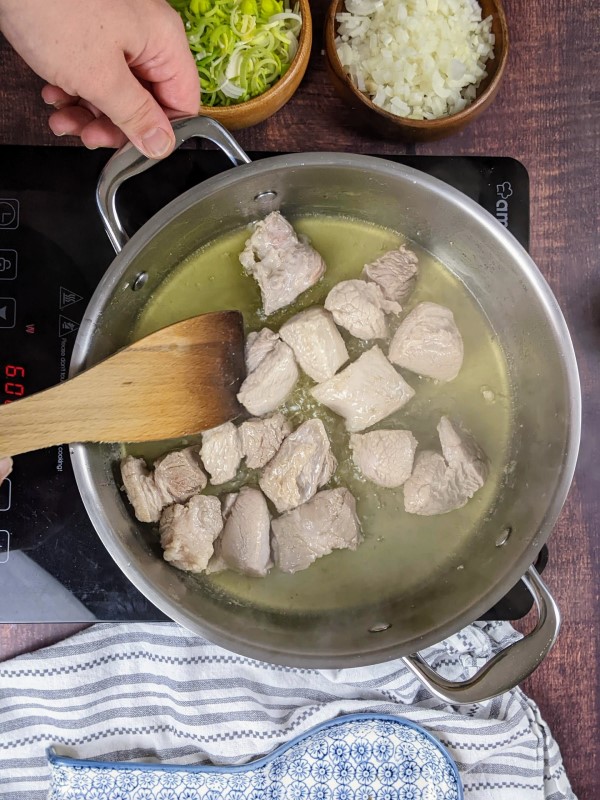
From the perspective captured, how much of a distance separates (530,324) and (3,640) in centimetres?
164

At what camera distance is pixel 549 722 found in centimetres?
197

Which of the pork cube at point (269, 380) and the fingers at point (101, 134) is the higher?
the fingers at point (101, 134)

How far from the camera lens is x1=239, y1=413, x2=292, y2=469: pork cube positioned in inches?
71.3

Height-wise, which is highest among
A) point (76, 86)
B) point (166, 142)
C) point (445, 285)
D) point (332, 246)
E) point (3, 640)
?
point (76, 86)

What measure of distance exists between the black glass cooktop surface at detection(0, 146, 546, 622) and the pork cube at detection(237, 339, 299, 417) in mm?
463

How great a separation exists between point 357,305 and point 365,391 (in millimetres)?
225

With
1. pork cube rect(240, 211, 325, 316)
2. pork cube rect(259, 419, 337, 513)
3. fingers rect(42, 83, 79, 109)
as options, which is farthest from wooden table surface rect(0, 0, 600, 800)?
pork cube rect(259, 419, 337, 513)

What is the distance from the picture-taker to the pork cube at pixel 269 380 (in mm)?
1789

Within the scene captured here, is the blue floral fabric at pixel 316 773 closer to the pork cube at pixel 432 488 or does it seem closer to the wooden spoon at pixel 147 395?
the pork cube at pixel 432 488

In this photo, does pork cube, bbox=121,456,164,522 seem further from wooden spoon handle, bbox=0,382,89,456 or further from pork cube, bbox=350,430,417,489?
pork cube, bbox=350,430,417,489

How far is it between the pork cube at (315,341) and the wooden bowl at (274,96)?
50 cm

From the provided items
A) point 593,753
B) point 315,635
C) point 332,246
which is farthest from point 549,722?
point 332,246

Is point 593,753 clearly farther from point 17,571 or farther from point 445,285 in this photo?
point 17,571

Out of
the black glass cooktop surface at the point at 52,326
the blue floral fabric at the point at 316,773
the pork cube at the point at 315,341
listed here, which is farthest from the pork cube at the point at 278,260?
the blue floral fabric at the point at 316,773
